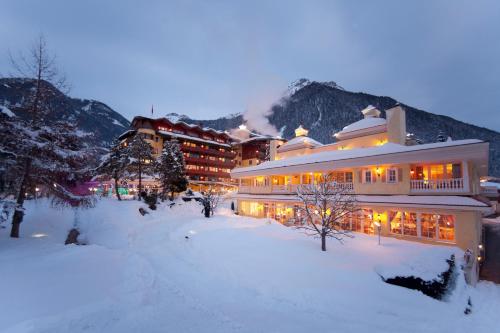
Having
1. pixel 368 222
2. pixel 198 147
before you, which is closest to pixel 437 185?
pixel 368 222

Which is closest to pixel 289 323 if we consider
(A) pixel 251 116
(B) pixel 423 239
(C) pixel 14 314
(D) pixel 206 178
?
(C) pixel 14 314

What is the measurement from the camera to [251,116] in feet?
552

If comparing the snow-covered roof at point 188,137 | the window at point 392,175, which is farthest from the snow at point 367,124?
the snow-covered roof at point 188,137

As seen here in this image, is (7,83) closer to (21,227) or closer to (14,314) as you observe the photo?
(21,227)

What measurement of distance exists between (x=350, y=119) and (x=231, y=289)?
161 meters

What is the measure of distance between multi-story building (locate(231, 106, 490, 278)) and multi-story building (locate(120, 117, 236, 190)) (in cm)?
4227

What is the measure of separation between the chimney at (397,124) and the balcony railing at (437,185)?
7395 millimetres

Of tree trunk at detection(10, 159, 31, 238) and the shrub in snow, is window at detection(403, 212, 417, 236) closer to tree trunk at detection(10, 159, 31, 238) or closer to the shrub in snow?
the shrub in snow

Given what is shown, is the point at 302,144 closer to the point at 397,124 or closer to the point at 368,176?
the point at 397,124

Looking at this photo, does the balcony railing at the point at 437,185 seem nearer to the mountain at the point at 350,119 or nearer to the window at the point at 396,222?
the window at the point at 396,222

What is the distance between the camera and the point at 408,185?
18.7 m

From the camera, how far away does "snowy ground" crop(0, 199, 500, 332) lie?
729 centimetres

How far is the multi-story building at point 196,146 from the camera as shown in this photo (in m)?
61.3

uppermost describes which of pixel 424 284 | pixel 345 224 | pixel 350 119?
pixel 350 119
